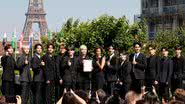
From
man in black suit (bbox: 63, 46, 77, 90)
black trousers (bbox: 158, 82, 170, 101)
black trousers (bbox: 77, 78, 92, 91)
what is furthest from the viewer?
black trousers (bbox: 158, 82, 170, 101)

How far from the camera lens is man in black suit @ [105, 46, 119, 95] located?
17625 millimetres

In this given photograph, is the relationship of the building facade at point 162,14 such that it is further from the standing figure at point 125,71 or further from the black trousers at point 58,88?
the black trousers at point 58,88

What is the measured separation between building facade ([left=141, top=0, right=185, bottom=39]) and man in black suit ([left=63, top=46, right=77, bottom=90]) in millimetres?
51952

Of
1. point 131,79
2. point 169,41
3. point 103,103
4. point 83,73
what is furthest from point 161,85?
point 169,41

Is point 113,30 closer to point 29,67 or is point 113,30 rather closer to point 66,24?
point 66,24

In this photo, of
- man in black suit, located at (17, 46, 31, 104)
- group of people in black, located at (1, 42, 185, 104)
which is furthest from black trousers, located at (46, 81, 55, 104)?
man in black suit, located at (17, 46, 31, 104)

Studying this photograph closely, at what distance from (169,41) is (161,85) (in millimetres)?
31491

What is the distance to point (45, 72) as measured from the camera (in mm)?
17469

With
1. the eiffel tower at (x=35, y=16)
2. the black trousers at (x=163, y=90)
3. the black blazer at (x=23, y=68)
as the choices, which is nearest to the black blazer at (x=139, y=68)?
the black trousers at (x=163, y=90)

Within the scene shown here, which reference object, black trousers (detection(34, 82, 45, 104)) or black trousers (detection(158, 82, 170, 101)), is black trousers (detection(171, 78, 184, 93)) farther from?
black trousers (detection(34, 82, 45, 104))

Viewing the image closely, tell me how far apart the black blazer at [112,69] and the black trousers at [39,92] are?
191 centimetres

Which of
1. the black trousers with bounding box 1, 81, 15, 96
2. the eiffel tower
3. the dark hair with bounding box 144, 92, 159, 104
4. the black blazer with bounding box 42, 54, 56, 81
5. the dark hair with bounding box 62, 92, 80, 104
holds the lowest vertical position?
the black trousers with bounding box 1, 81, 15, 96

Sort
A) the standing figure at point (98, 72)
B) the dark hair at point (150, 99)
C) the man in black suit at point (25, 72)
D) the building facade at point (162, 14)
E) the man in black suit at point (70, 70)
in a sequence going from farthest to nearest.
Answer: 1. the building facade at point (162, 14)
2. the standing figure at point (98, 72)
3. the man in black suit at point (70, 70)
4. the man in black suit at point (25, 72)
5. the dark hair at point (150, 99)

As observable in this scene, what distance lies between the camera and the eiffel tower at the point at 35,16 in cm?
12650
